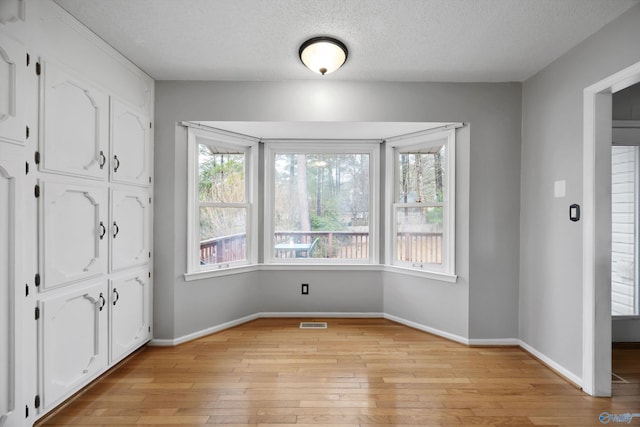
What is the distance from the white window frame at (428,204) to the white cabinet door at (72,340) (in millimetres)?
2791

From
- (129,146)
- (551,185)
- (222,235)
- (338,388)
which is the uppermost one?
(129,146)

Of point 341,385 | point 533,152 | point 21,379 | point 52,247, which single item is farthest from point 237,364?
point 533,152

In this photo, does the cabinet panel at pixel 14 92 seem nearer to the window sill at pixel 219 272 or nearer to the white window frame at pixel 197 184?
the white window frame at pixel 197 184

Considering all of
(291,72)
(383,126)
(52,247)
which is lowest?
(52,247)

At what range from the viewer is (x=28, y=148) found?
182 centimetres

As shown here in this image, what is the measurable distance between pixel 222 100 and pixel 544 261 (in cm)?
320

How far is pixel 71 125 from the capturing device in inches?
83.7

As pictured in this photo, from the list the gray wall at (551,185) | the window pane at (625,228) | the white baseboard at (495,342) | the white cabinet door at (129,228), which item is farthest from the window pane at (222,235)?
the window pane at (625,228)

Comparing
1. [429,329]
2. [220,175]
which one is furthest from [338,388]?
[220,175]

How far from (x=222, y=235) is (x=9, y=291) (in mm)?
1932

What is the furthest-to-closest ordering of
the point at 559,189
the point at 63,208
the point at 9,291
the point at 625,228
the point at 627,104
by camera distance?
the point at 625,228 < the point at 627,104 < the point at 559,189 < the point at 63,208 < the point at 9,291

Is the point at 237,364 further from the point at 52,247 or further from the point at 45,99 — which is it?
the point at 45,99

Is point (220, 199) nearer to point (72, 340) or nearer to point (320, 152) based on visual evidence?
point (320, 152)

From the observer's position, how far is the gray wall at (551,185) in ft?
7.31
